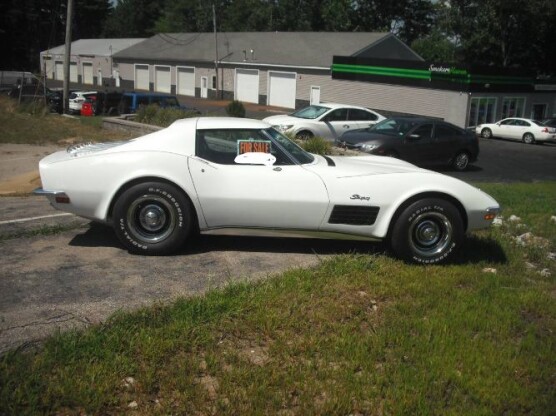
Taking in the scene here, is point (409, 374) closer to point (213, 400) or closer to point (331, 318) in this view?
point (331, 318)

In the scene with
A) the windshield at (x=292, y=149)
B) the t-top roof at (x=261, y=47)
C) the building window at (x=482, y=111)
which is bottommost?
the windshield at (x=292, y=149)

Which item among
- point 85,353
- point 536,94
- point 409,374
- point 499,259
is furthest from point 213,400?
point 536,94

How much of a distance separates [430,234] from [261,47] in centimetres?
4407

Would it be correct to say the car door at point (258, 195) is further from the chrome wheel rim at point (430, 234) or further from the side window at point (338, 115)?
the side window at point (338, 115)

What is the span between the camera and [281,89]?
44156 millimetres

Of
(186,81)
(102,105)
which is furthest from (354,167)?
(186,81)

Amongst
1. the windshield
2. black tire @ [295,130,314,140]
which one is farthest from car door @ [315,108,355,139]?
the windshield

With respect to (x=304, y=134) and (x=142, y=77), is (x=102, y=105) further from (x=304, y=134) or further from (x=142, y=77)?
(x=142, y=77)

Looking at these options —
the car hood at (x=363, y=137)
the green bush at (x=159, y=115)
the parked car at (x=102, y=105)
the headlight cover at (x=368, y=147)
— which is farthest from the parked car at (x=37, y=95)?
the headlight cover at (x=368, y=147)

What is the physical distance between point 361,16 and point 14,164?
54549 millimetres

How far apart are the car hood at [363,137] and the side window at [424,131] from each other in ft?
2.85

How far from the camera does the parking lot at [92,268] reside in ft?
13.4

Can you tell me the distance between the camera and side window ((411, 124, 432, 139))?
14914 millimetres

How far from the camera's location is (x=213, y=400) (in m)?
3.22
